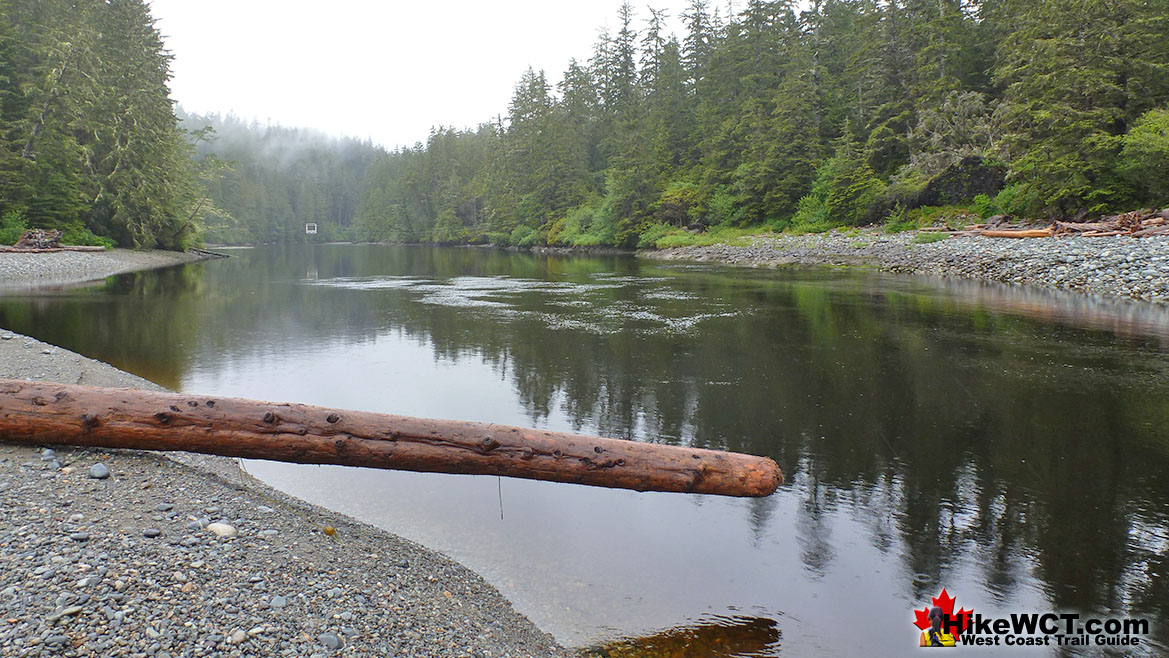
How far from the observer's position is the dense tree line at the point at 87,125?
108 feet

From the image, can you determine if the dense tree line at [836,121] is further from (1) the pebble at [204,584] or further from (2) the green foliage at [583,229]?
(1) the pebble at [204,584]

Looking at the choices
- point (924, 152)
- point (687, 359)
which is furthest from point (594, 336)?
point (924, 152)

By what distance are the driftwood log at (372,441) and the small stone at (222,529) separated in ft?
2.48

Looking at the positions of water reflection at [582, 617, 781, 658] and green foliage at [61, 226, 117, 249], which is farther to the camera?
green foliage at [61, 226, 117, 249]

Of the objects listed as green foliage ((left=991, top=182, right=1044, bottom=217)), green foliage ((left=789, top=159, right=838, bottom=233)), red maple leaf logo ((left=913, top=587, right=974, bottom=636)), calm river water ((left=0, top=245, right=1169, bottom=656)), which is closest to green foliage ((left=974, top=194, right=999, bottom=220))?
green foliage ((left=991, top=182, right=1044, bottom=217))

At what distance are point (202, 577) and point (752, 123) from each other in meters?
49.6

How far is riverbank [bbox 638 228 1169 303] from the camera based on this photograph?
60.5ft

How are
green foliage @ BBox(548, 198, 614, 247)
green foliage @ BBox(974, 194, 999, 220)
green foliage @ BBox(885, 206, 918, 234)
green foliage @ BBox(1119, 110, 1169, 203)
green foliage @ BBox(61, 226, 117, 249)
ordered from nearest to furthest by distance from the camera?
green foliage @ BBox(1119, 110, 1169, 203) → green foliage @ BBox(974, 194, 999, 220) → green foliage @ BBox(885, 206, 918, 234) → green foliage @ BBox(61, 226, 117, 249) → green foliage @ BBox(548, 198, 614, 247)

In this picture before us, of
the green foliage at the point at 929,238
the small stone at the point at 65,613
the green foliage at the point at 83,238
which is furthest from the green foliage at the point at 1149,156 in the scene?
the green foliage at the point at 83,238

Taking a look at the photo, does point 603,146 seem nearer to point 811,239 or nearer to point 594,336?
point 811,239

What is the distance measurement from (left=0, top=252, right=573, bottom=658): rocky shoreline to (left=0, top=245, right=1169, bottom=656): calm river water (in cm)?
57

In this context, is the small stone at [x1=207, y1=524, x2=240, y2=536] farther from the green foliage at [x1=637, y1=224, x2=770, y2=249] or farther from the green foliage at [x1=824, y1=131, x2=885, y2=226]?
the green foliage at [x1=824, y1=131, x2=885, y2=226]

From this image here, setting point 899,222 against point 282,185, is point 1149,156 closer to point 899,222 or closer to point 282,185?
point 899,222

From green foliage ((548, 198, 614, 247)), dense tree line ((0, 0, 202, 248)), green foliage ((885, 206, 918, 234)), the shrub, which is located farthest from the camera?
green foliage ((548, 198, 614, 247))
